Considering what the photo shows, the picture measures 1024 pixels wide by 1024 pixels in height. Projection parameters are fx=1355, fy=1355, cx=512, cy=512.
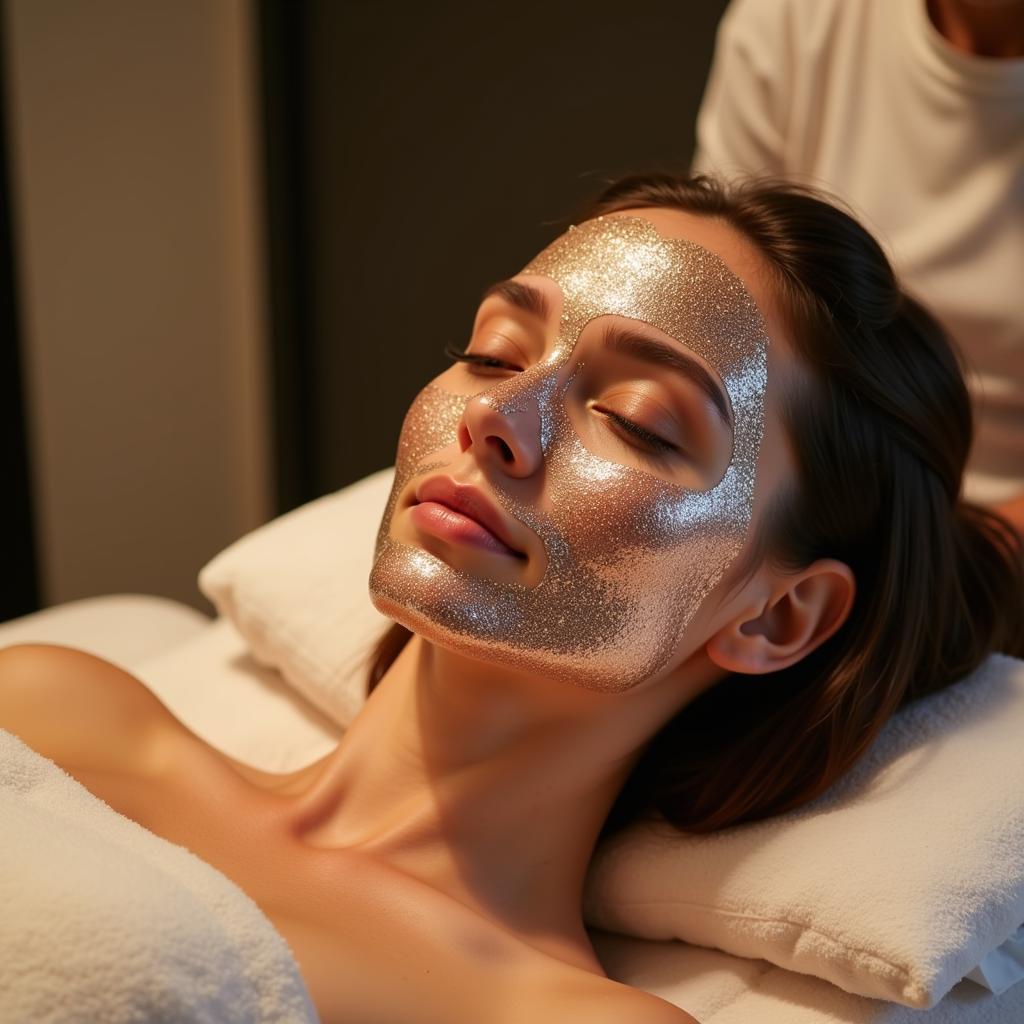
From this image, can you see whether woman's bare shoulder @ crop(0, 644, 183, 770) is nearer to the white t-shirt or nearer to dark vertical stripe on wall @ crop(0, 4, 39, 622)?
the white t-shirt

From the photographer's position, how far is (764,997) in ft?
3.32

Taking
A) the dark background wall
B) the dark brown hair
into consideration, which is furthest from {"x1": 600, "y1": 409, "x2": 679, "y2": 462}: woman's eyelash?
the dark background wall

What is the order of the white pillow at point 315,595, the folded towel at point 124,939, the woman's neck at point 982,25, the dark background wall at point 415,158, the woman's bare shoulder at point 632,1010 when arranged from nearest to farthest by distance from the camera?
the folded towel at point 124,939 → the woman's bare shoulder at point 632,1010 → the white pillow at point 315,595 → the woman's neck at point 982,25 → the dark background wall at point 415,158

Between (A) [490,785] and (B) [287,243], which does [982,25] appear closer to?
(A) [490,785]

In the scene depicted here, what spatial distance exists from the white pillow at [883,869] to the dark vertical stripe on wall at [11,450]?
174 centimetres

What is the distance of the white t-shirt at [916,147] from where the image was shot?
1473 mm

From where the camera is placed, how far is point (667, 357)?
99cm

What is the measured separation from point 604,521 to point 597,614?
0.06 m

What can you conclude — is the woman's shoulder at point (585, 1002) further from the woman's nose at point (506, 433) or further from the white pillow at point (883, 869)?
→ the woman's nose at point (506, 433)

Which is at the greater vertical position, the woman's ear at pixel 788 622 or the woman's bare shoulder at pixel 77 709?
the woman's ear at pixel 788 622

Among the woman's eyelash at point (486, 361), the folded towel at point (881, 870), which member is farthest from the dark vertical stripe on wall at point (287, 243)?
the folded towel at point (881, 870)

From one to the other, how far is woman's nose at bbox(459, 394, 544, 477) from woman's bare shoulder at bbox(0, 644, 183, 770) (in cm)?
40

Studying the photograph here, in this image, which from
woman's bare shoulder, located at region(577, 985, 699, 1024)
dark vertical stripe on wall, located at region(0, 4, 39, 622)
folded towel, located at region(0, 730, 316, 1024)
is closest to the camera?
folded towel, located at region(0, 730, 316, 1024)

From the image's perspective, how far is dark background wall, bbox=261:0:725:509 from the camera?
2.08 meters
